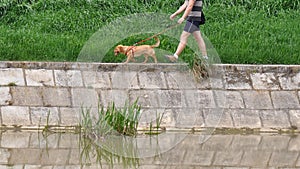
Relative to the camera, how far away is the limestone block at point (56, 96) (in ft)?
36.1

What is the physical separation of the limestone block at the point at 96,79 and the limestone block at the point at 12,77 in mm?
823

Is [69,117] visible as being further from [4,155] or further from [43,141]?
[4,155]

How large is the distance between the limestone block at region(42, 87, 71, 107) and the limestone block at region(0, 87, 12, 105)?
0.45 meters

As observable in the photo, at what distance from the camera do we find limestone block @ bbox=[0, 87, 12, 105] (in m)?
10.9

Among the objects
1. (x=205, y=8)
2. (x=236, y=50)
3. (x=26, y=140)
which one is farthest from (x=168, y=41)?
(x=26, y=140)

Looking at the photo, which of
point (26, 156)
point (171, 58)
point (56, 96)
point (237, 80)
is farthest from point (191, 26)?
point (26, 156)

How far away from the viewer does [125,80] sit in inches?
441

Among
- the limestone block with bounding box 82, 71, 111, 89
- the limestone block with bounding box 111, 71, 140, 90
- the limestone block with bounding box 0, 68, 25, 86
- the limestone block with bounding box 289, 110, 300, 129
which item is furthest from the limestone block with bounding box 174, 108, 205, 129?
the limestone block with bounding box 0, 68, 25, 86

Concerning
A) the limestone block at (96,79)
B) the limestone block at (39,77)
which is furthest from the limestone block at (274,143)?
the limestone block at (39,77)

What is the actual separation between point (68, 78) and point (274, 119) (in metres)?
2.82

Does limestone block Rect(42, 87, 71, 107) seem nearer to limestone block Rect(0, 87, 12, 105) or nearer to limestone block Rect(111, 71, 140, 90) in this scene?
limestone block Rect(0, 87, 12, 105)

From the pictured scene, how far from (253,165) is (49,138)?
106 inches

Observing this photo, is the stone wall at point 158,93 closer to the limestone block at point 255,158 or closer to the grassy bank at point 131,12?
the grassy bank at point 131,12

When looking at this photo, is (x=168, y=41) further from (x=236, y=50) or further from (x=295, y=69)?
(x=295, y=69)
